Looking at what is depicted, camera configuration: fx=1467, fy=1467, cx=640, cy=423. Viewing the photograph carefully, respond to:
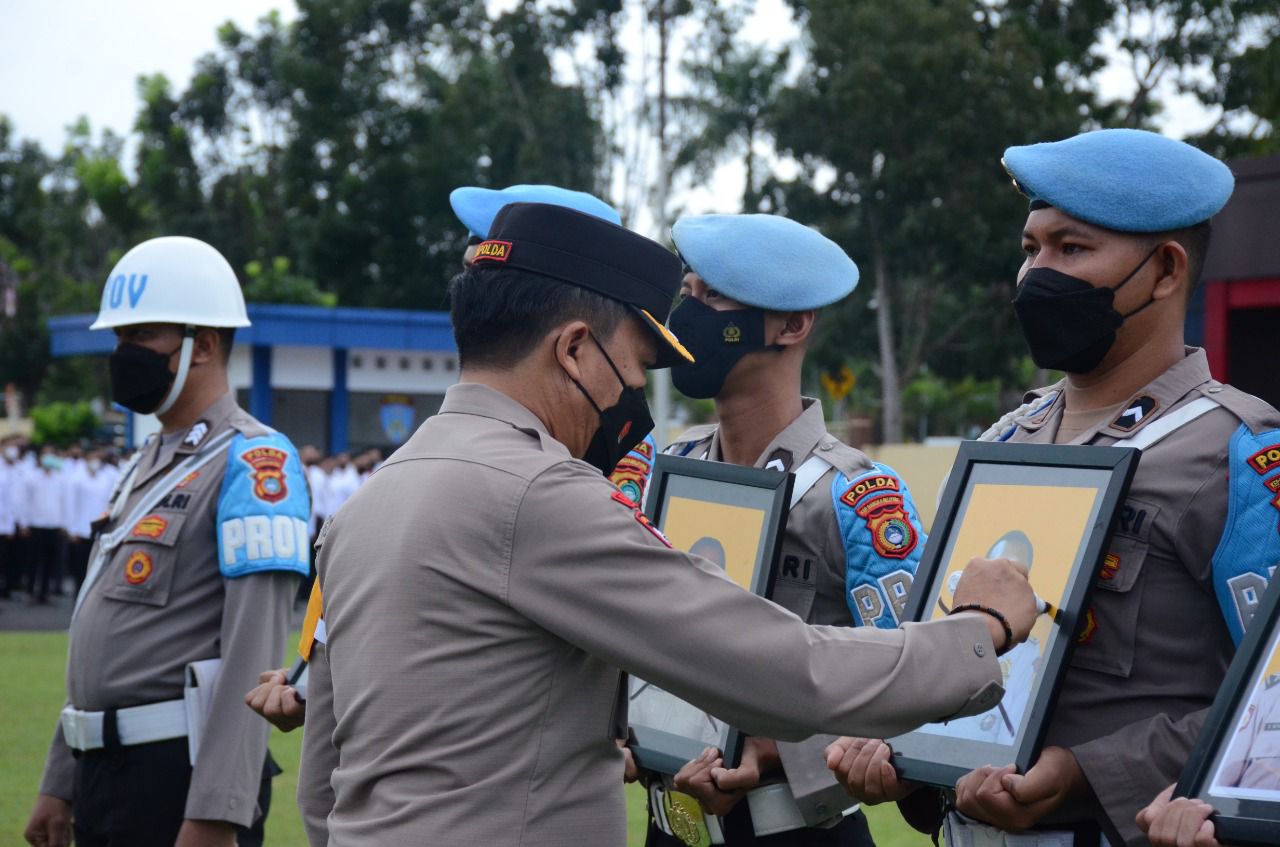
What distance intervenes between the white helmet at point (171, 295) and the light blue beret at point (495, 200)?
0.91 m

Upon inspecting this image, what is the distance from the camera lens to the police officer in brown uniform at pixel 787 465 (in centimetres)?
327

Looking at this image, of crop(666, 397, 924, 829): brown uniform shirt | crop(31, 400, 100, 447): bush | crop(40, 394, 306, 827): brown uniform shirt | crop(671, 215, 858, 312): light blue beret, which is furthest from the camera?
crop(31, 400, 100, 447): bush

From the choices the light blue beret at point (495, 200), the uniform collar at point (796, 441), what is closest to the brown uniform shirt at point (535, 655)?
the uniform collar at point (796, 441)

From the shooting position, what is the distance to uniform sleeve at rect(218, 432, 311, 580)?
4172 mm

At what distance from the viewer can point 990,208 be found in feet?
98.2

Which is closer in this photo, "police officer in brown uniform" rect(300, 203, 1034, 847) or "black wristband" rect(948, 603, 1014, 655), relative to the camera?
"police officer in brown uniform" rect(300, 203, 1034, 847)

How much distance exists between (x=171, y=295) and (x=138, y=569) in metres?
0.89

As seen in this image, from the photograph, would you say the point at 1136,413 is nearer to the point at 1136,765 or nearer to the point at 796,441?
the point at 1136,765

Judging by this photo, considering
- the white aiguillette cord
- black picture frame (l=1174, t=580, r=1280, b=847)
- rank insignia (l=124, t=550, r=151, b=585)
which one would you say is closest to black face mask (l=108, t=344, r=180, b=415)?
the white aiguillette cord

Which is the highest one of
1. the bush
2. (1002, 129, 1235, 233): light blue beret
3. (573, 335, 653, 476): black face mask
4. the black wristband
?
(1002, 129, 1235, 233): light blue beret

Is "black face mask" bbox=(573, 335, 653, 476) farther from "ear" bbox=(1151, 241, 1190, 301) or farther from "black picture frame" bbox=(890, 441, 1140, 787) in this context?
"ear" bbox=(1151, 241, 1190, 301)

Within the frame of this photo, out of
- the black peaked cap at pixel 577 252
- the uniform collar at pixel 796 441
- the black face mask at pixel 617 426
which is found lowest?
the uniform collar at pixel 796 441

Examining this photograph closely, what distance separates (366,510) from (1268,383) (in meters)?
11.9

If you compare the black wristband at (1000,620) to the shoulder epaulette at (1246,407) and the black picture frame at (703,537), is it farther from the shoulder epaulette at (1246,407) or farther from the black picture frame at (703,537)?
the black picture frame at (703,537)
